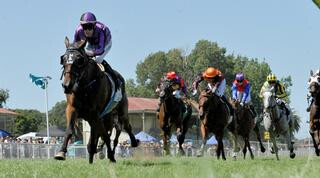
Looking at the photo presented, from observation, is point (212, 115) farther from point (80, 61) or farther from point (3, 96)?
point (3, 96)

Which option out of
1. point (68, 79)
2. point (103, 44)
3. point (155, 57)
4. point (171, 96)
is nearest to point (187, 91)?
point (171, 96)

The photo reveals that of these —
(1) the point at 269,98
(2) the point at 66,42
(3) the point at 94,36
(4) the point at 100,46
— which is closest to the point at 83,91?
(2) the point at 66,42

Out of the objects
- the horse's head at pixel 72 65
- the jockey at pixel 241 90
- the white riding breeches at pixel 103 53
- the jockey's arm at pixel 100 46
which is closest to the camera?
the horse's head at pixel 72 65

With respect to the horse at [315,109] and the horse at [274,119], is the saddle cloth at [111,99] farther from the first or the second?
the horse at [274,119]

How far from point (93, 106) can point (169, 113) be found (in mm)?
12259

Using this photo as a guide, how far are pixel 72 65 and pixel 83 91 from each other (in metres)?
0.79

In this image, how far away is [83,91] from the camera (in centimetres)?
1310

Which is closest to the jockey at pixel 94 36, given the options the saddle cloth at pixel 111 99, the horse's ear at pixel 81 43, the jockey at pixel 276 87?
the saddle cloth at pixel 111 99

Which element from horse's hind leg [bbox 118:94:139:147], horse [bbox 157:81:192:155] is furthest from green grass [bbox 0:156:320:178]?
horse [bbox 157:81:192:155]

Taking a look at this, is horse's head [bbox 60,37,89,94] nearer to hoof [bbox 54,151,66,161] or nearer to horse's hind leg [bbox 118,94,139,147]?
hoof [bbox 54,151,66,161]

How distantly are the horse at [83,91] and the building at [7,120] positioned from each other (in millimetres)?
122309

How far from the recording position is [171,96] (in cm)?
2545

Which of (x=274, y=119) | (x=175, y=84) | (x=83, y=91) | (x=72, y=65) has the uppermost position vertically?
(x=175, y=84)

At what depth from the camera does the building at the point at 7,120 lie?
438 feet
